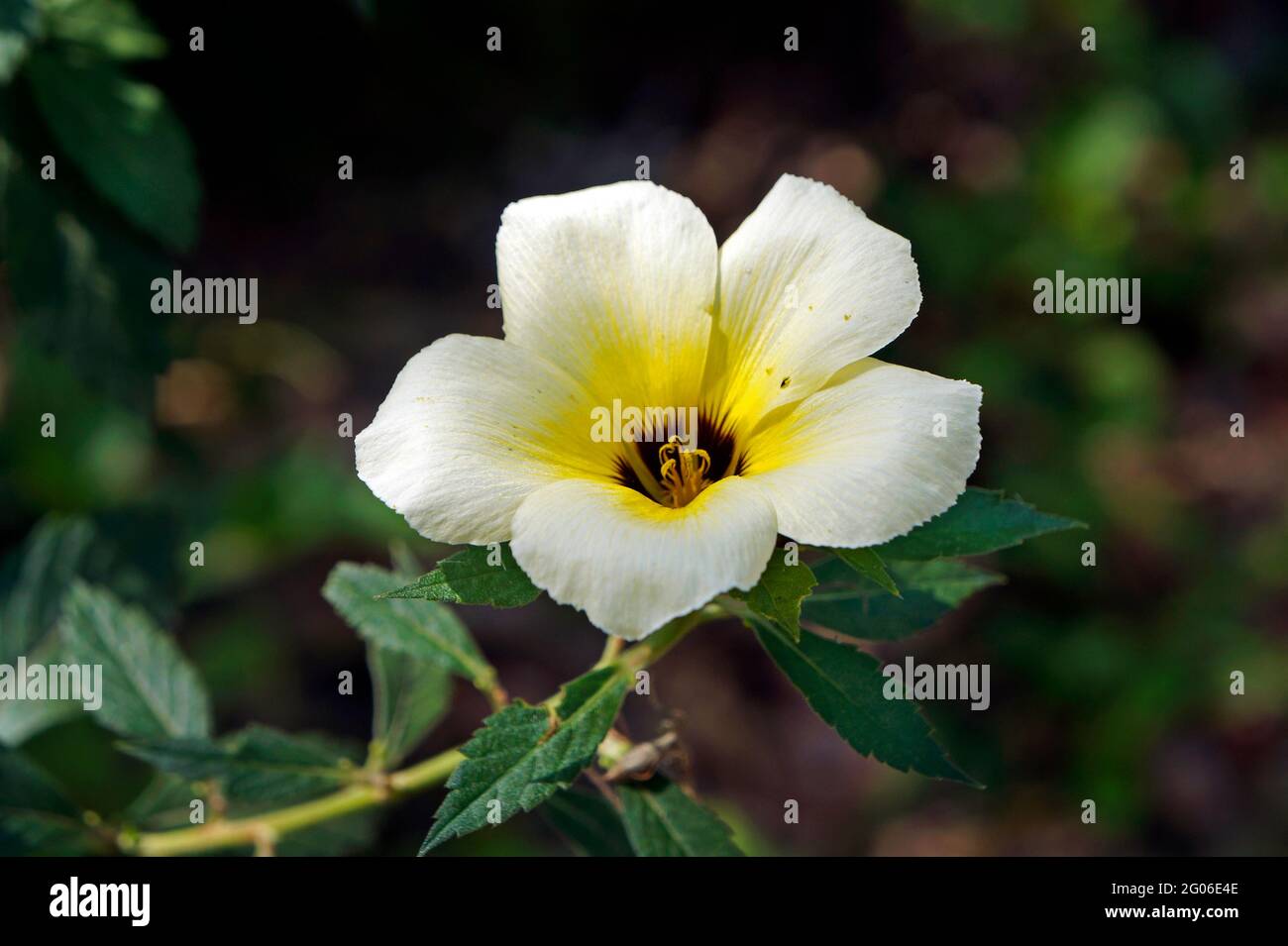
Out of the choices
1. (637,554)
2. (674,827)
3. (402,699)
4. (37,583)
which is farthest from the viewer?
(37,583)

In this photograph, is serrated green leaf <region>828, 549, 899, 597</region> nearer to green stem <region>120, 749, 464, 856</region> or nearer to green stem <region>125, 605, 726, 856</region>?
green stem <region>125, 605, 726, 856</region>

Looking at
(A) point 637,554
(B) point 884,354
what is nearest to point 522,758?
(A) point 637,554

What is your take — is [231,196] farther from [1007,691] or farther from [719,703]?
[1007,691]

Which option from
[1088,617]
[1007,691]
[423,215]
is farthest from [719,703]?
[423,215]

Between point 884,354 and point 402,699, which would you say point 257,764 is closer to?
point 402,699

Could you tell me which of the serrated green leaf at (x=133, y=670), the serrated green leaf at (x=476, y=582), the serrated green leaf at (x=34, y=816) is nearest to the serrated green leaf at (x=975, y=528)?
the serrated green leaf at (x=476, y=582)
